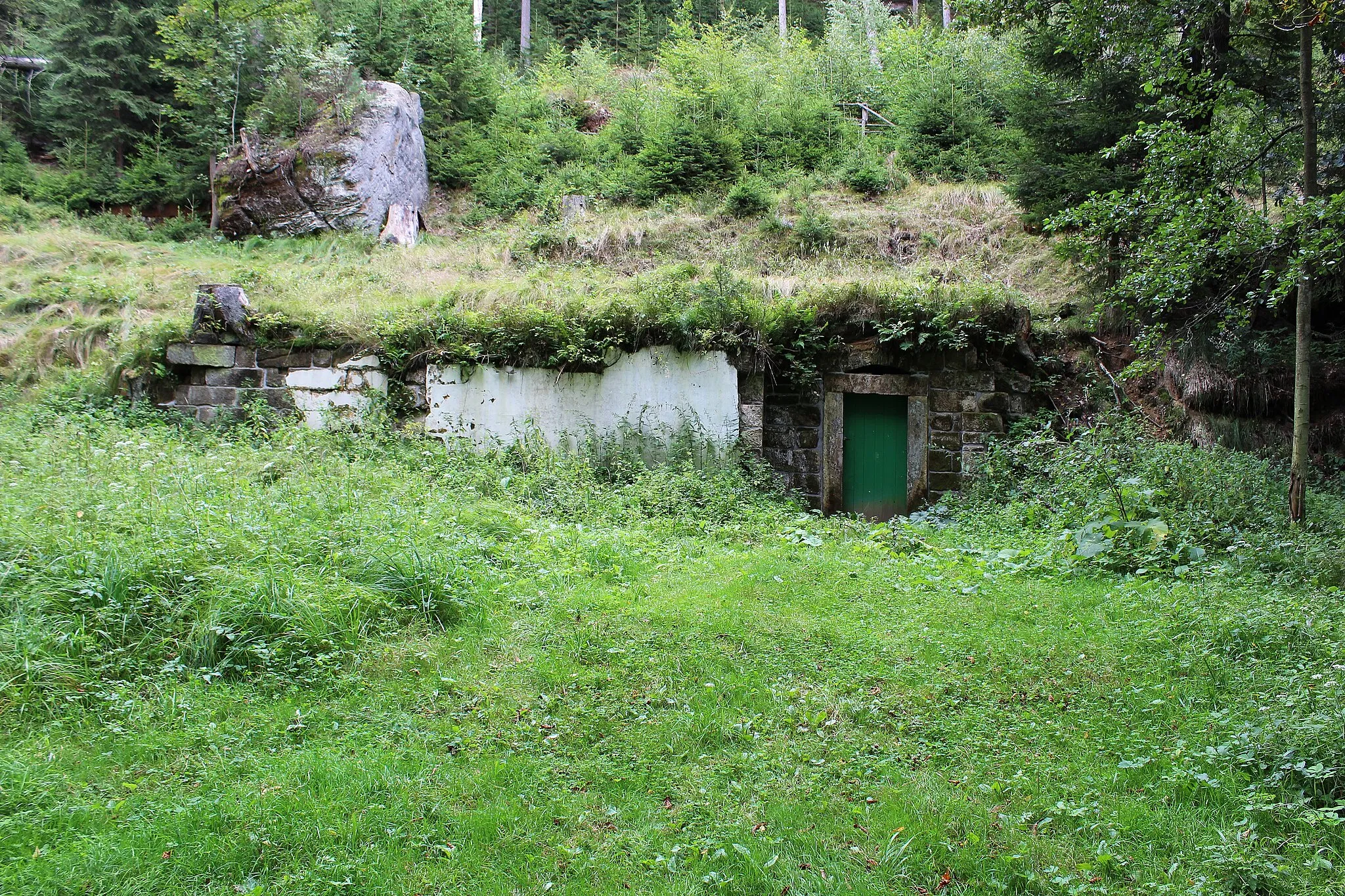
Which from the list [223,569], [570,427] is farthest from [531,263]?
[223,569]

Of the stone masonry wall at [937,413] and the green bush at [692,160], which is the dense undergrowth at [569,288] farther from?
the green bush at [692,160]

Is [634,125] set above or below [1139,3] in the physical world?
above

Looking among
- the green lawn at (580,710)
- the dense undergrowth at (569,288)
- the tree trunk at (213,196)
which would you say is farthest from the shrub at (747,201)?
the green lawn at (580,710)

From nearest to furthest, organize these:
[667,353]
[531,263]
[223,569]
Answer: [223,569], [667,353], [531,263]

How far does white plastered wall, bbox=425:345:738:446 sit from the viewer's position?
29.7 ft

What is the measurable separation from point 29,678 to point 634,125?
17.3 m

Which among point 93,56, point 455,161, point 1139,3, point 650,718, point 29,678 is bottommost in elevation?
point 650,718

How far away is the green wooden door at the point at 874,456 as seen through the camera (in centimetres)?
911

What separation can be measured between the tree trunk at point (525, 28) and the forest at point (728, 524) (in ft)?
35.3

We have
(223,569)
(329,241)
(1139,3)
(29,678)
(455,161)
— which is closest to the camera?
(29,678)

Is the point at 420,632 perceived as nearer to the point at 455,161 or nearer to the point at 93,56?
the point at 455,161

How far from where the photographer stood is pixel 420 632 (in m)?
4.43

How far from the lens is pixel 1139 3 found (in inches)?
287

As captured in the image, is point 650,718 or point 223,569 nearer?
point 650,718
